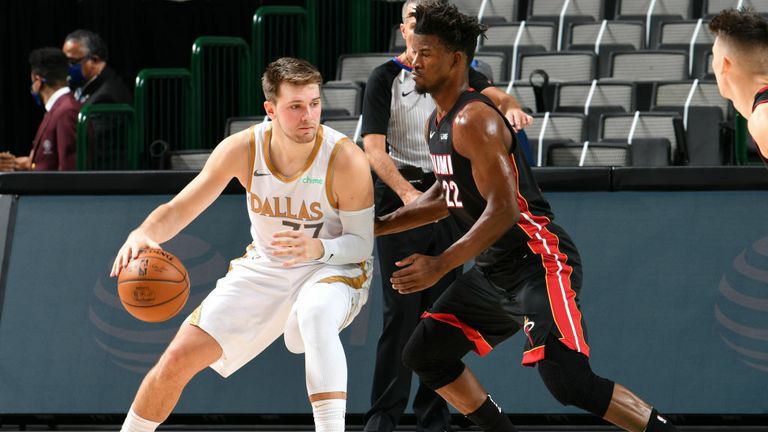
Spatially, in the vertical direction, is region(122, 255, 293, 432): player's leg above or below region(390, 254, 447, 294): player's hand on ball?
below

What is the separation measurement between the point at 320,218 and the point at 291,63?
→ 2.38 feet

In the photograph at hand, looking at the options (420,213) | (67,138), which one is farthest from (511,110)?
(67,138)

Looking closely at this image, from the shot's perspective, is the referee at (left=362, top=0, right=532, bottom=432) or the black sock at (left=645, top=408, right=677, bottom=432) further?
the referee at (left=362, top=0, right=532, bottom=432)

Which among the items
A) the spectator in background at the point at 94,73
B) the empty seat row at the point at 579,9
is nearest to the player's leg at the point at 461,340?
the spectator in background at the point at 94,73

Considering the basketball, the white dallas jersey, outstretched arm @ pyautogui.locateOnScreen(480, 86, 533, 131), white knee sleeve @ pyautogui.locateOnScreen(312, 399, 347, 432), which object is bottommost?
white knee sleeve @ pyautogui.locateOnScreen(312, 399, 347, 432)

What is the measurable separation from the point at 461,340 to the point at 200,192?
4.48ft

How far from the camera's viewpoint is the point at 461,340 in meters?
4.88

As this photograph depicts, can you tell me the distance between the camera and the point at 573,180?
6184 mm

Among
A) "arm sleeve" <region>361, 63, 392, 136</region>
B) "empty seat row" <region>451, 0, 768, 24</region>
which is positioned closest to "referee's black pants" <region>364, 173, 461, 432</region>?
"arm sleeve" <region>361, 63, 392, 136</region>

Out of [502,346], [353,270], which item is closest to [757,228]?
[502,346]

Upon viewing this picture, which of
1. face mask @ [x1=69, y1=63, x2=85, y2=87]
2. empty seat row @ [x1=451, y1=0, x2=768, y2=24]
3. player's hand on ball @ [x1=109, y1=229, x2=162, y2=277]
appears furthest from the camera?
empty seat row @ [x1=451, y1=0, x2=768, y2=24]

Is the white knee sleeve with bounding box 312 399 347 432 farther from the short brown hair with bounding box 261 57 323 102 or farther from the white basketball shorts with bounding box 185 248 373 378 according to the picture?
the short brown hair with bounding box 261 57 323 102

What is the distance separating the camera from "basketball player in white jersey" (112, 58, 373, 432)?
4766 mm

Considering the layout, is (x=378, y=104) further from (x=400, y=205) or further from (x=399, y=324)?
(x=399, y=324)
